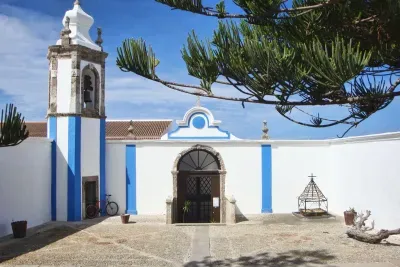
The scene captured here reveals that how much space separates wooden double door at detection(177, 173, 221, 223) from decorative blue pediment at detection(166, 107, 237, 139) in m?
1.37

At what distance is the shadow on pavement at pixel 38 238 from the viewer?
938 centimetres

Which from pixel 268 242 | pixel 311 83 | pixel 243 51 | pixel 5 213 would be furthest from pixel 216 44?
pixel 5 213

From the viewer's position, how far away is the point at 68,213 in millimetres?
13539

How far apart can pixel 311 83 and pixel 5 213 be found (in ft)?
31.0

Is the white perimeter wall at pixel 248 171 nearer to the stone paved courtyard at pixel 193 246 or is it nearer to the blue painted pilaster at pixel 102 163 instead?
the blue painted pilaster at pixel 102 163

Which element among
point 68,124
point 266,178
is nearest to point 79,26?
point 68,124

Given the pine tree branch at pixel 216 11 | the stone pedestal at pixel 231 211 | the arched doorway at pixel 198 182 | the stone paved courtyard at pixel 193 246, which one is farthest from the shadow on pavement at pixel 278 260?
the arched doorway at pixel 198 182

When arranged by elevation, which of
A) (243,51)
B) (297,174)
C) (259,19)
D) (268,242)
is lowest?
(268,242)

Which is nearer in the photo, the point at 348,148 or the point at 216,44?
the point at 216,44

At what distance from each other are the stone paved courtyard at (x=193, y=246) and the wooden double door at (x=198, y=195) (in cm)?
209

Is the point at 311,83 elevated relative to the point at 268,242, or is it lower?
elevated

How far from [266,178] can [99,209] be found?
5.79 meters

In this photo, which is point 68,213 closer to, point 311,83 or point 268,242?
point 268,242

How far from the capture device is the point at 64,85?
44.8ft
